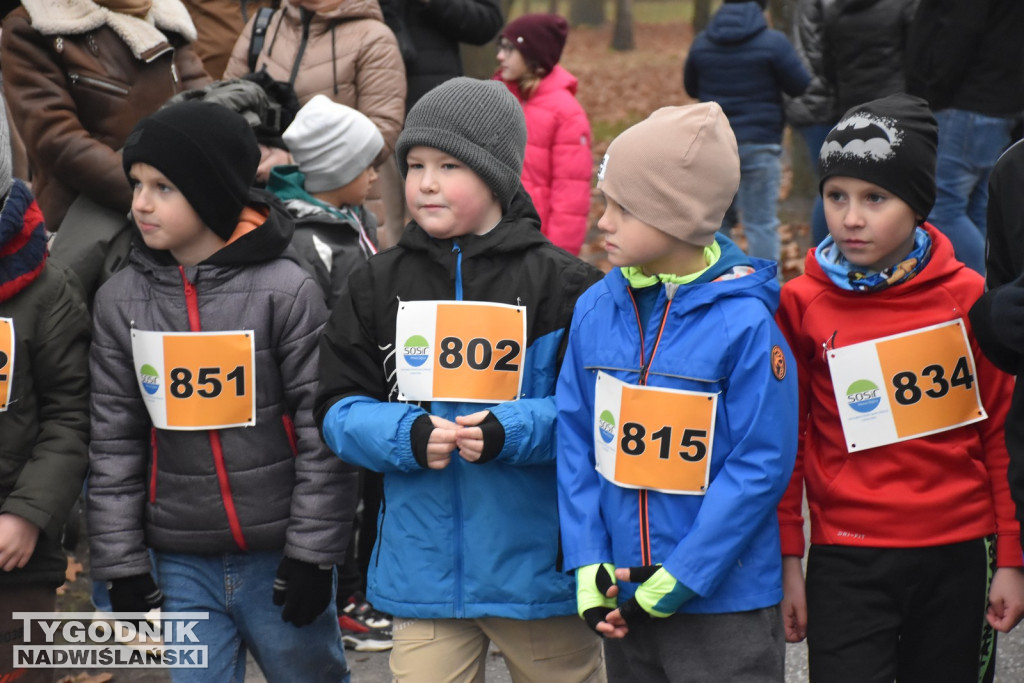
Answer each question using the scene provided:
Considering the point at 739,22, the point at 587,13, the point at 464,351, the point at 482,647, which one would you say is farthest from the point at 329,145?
the point at 587,13

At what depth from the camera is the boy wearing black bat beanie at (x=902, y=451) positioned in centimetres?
297

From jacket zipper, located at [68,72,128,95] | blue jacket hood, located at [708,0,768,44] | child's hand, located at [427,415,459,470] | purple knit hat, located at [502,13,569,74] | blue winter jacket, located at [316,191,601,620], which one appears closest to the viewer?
child's hand, located at [427,415,459,470]

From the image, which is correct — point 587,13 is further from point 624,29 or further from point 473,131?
point 473,131

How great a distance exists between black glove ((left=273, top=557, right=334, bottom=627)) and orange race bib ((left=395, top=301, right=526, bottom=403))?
1.86ft

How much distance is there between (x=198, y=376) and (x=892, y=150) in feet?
6.07

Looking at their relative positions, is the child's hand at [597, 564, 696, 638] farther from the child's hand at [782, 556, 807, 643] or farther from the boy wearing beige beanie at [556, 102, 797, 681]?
the child's hand at [782, 556, 807, 643]

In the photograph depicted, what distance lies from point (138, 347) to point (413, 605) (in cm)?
101

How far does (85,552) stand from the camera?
213 inches

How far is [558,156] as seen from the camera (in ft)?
22.8

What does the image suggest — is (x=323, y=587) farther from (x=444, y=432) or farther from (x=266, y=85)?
(x=266, y=85)

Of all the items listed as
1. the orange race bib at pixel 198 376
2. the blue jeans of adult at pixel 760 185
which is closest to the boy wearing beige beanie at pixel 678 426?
the orange race bib at pixel 198 376

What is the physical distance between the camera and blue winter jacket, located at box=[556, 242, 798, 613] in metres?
2.72

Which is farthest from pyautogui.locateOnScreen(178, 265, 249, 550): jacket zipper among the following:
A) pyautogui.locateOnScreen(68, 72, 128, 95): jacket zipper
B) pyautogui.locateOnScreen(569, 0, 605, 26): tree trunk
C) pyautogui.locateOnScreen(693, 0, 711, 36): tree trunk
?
pyautogui.locateOnScreen(569, 0, 605, 26): tree trunk

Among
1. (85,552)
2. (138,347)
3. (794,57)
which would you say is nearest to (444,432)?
(138,347)
